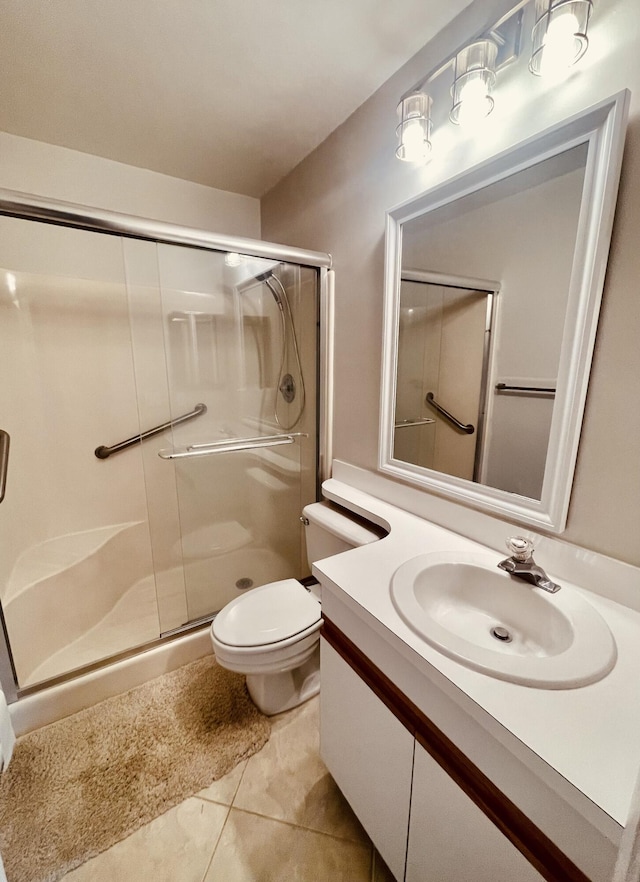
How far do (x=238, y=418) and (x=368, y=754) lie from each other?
1.37 metres

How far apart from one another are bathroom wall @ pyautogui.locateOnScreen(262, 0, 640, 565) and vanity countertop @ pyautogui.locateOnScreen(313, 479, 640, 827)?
276 millimetres

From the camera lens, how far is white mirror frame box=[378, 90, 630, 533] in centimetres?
73

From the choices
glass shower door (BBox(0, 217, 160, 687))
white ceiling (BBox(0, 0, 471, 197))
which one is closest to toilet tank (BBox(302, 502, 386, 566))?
glass shower door (BBox(0, 217, 160, 687))

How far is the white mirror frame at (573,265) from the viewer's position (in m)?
0.73

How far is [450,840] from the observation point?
25.4 inches

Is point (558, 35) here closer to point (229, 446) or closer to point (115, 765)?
point (229, 446)

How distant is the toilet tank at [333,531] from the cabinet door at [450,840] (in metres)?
0.66

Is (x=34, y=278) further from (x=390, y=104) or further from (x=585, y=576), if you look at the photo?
(x=585, y=576)

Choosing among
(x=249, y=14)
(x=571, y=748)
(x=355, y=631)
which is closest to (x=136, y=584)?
(x=355, y=631)

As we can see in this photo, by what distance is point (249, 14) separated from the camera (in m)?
0.99

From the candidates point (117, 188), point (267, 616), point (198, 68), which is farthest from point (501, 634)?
point (117, 188)

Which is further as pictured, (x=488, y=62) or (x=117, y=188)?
(x=117, y=188)

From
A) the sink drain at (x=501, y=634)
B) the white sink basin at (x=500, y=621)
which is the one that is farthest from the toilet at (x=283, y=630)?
the sink drain at (x=501, y=634)

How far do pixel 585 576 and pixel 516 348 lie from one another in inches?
23.4
